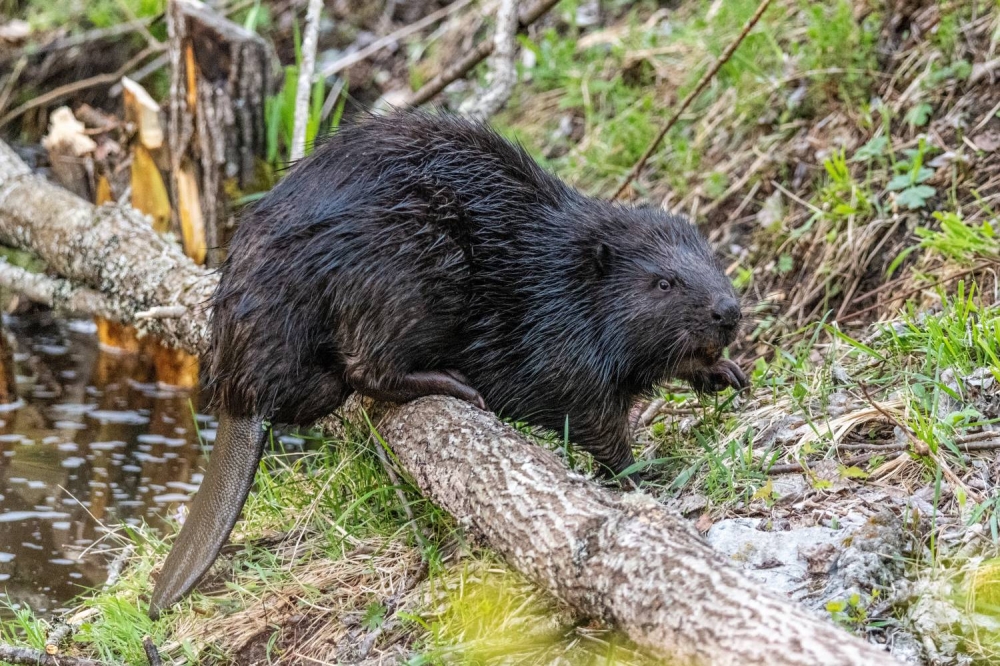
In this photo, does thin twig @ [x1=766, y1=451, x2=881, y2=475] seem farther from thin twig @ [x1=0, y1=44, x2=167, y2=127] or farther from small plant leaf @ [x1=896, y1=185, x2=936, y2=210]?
thin twig @ [x1=0, y1=44, x2=167, y2=127]

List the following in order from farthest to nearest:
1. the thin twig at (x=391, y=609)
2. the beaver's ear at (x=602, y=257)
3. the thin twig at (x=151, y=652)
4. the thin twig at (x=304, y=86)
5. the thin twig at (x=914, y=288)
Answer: the thin twig at (x=304, y=86)
the thin twig at (x=914, y=288)
the beaver's ear at (x=602, y=257)
the thin twig at (x=151, y=652)
the thin twig at (x=391, y=609)

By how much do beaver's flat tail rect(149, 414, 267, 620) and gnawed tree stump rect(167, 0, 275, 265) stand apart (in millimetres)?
2266

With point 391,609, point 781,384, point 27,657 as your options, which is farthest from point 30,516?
point 781,384

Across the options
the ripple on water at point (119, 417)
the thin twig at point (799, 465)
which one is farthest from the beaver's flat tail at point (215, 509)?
the ripple on water at point (119, 417)

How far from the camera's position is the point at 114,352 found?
5762 mm

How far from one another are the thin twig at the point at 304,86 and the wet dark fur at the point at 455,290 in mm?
1610

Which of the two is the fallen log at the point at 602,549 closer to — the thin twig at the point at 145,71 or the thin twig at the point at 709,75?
the thin twig at the point at 709,75

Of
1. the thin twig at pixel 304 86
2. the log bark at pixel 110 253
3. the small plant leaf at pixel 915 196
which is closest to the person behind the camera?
the small plant leaf at pixel 915 196

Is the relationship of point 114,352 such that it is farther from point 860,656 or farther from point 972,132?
point 860,656

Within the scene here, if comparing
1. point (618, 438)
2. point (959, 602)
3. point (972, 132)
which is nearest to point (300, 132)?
point (618, 438)

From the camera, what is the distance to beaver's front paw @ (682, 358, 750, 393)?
360cm

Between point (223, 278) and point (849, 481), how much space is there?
1.96 m

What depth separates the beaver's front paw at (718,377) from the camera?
3598 millimetres

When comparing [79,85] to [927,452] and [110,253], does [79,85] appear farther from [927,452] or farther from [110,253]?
[927,452]
